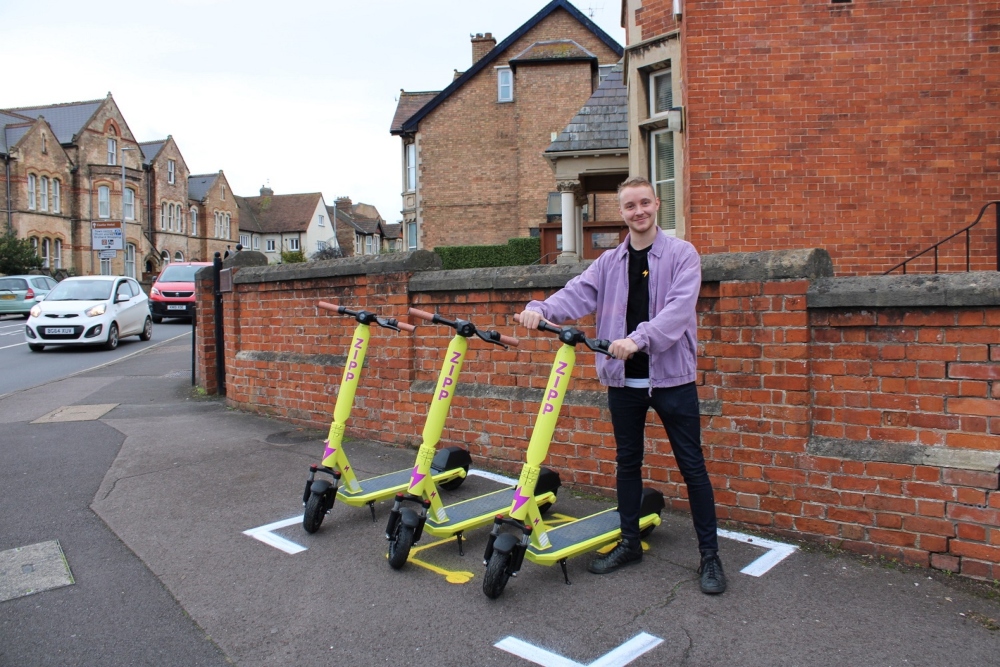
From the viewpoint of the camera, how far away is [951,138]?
7.82 m

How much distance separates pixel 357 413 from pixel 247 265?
3061mm

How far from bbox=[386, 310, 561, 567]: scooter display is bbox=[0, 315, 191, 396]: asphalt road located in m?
8.84

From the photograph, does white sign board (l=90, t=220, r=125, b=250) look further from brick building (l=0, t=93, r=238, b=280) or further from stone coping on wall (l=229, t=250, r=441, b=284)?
stone coping on wall (l=229, t=250, r=441, b=284)

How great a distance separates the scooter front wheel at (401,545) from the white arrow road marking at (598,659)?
88 centimetres

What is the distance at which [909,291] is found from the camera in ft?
12.3

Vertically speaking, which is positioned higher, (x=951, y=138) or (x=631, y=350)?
(x=951, y=138)

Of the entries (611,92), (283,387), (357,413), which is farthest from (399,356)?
(611,92)

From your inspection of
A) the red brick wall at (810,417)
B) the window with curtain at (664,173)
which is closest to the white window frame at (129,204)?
the window with curtain at (664,173)

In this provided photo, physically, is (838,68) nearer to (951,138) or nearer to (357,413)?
(951,138)

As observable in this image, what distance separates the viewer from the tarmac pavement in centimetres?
Answer: 294

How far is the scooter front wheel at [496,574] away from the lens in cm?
334

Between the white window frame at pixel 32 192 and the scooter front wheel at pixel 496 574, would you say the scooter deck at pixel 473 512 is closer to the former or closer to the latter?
the scooter front wheel at pixel 496 574

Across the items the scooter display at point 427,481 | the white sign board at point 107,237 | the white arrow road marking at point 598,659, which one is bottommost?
the white arrow road marking at point 598,659

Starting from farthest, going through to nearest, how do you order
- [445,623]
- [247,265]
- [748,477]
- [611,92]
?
[611,92], [247,265], [748,477], [445,623]
